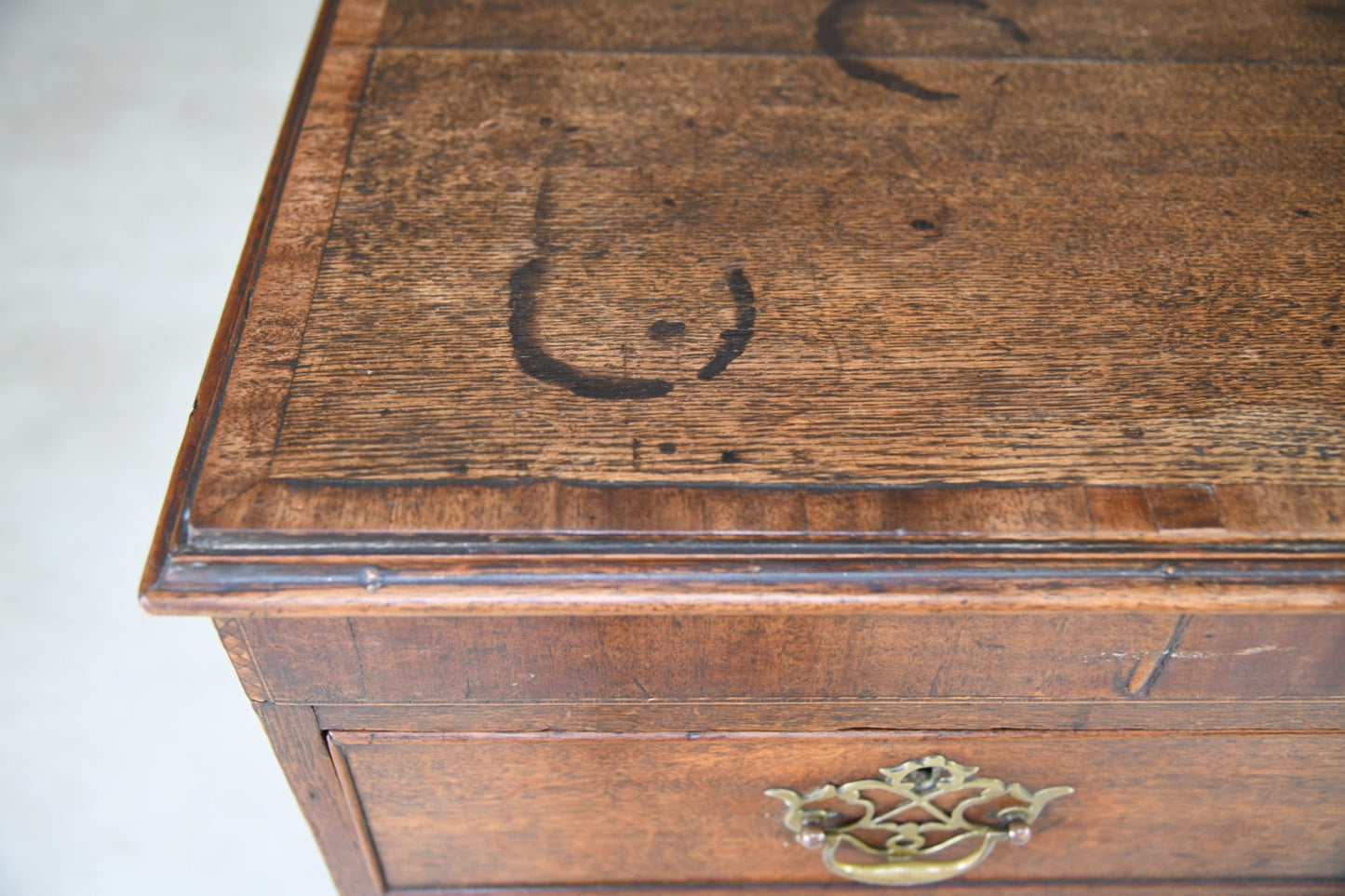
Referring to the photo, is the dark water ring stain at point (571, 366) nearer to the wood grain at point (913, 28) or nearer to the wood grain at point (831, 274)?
the wood grain at point (831, 274)

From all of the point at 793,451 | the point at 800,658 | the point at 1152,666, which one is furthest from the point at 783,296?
the point at 1152,666

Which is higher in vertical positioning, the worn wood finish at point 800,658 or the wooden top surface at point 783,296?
the wooden top surface at point 783,296

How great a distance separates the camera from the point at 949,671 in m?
0.79

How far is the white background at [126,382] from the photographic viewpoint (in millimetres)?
1321

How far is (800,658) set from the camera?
778 mm

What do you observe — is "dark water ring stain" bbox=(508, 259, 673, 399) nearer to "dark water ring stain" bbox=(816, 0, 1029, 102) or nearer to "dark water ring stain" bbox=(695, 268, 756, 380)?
"dark water ring stain" bbox=(695, 268, 756, 380)

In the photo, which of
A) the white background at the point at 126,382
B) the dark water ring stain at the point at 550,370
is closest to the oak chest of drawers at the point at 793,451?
the dark water ring stain at the point at 550,370

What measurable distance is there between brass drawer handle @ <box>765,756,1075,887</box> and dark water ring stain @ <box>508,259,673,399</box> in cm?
35

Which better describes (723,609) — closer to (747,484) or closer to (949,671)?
(747,484)

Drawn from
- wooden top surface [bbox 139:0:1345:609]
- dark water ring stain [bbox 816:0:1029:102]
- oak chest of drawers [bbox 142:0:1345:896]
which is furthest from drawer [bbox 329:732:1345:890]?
dark water ring stain [bbox 816:0:1029:102]

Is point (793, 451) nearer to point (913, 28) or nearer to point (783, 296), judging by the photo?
point (783, 296)

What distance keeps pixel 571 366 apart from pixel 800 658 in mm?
255

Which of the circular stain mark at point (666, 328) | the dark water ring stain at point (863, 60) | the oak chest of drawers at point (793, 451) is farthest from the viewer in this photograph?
the dark water ring stain at point (863, 60)

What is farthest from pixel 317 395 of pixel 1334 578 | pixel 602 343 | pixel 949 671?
pixel 1334 578
